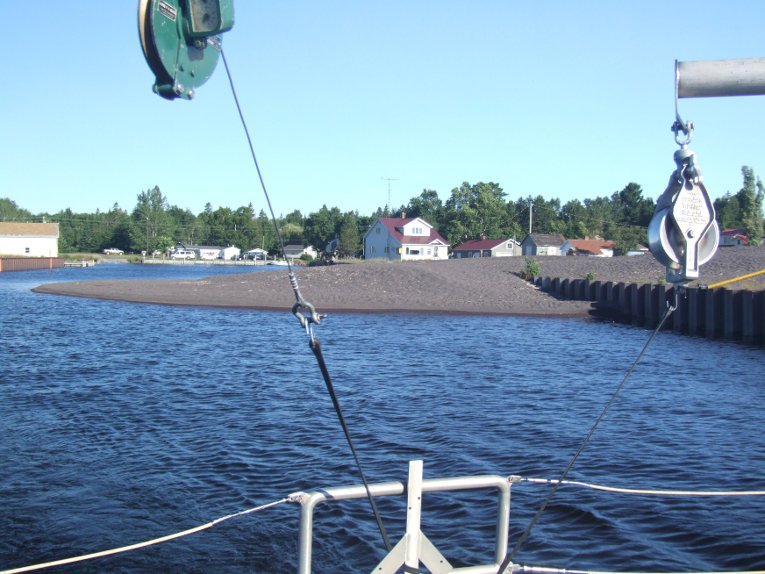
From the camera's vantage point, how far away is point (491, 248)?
107188mm

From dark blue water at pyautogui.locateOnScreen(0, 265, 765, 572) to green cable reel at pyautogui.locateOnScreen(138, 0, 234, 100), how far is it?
5.99m

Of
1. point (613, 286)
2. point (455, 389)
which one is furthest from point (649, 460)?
point (613, 286)

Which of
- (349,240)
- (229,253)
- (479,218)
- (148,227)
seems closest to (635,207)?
(479,218)

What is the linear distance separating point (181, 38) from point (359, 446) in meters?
10.3

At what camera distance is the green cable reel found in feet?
11.6

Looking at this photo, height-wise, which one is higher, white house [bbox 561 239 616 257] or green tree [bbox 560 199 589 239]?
green tree [bbox 560 199 589 239]

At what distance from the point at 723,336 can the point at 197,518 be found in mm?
27134

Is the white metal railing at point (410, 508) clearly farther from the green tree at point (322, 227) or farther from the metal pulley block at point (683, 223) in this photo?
the green tree at point (322, 227)

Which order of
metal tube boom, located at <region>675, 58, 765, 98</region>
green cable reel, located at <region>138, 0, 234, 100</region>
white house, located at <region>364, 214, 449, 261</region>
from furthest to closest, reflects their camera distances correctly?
white house, located at <region>364, 214, 449, 261</region>
metal tube boom, located at <region>675, 58, 765, 98</region>
green cable reel, located at <region>138, 0, 234, 100</region>

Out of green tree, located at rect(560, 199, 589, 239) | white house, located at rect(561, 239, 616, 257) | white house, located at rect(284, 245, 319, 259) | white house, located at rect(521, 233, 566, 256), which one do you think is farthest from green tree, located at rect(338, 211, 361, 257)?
green tree, located at rect(560, 199, 589, 239)

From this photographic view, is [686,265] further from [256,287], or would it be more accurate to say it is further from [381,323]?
[256,287]

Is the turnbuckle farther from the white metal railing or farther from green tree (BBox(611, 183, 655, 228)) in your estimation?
green tree (BBox(611, 183, 655, 228))

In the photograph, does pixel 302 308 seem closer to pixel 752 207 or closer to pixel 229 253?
pixel 752 207

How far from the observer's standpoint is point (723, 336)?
105ft
